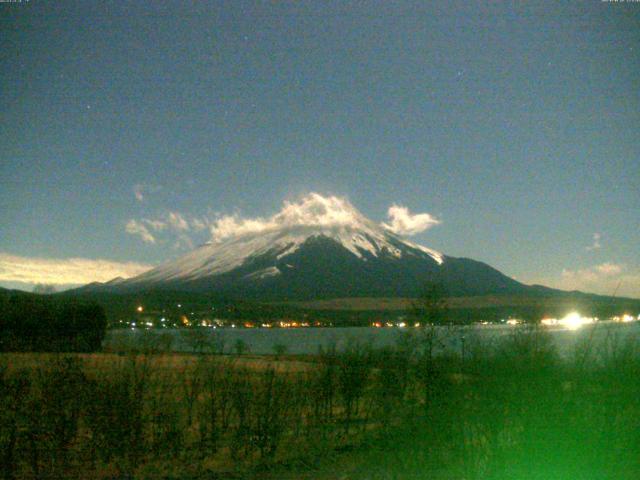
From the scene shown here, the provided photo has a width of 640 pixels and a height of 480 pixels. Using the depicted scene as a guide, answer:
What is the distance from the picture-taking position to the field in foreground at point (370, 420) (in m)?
5.39

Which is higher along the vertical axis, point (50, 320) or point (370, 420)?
point (50, 320)

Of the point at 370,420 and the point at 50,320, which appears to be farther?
the point at 50,320

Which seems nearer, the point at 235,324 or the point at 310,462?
the point at 310,462

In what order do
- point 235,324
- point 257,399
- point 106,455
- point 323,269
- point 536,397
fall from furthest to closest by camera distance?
point 323,269, point 235,324, point 257,399, point 106,455, point 536,397

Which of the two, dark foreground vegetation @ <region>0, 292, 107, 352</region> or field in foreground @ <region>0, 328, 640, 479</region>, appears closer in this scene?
field in foreground @ <region>0, 328, 640, 479</region>

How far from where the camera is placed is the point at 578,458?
530 centimetres

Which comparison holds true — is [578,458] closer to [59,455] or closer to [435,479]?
[435,479]

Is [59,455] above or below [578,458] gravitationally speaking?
below

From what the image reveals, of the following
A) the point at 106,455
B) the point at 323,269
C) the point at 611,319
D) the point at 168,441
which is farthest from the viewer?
the point at 323,269

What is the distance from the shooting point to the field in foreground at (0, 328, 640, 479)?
212 inches

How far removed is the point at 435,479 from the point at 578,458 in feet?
4.06

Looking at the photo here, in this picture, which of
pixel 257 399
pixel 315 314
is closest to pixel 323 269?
pixel 315 314

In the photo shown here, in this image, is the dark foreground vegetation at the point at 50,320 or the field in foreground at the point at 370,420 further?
the dark foreground vegetation at the point at 50,320

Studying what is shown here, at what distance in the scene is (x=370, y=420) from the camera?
43.9 ft
